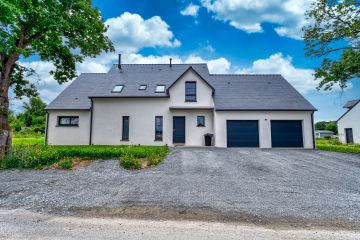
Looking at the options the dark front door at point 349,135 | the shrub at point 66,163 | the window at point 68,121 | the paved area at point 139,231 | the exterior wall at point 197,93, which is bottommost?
the paved area at point 139,231

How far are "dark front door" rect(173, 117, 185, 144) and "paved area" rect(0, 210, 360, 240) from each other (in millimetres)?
11196

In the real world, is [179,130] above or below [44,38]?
below

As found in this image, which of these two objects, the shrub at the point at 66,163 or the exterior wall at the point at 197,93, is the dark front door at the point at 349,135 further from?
the shrub at the point at 66,163

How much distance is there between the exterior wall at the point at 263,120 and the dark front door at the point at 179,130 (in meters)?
2.54

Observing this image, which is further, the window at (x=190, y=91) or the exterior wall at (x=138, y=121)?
the window at (x=190, y=91)

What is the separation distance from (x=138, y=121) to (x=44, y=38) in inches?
300

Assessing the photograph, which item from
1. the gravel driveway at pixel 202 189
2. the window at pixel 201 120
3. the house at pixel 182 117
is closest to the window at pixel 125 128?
the house at pixel 182 117

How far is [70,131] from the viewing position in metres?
15.4

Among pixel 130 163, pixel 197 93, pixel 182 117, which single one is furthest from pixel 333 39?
pixel 130 163

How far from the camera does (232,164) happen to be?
8.59m

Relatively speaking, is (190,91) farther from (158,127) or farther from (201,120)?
(158,127)

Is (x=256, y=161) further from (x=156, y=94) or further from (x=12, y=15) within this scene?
(x=12, y=15)

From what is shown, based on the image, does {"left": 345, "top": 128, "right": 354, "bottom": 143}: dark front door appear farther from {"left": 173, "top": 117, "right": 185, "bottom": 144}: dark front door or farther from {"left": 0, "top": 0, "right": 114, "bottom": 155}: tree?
{"left": 0, "top": 0, "right": 114, "bottom": 155}: tree

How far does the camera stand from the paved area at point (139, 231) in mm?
3240
